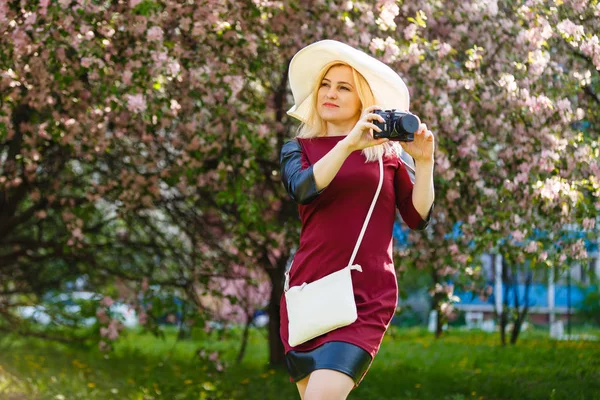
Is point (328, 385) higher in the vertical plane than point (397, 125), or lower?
lower

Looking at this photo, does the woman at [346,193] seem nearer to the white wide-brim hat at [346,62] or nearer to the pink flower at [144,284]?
the white wide-brim hat at [346,62]

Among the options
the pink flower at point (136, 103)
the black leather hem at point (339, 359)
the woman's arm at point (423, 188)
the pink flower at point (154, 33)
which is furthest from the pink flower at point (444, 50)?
the black leather hem at point (339, 359)

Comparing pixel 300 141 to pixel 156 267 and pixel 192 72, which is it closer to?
pixel 192 72

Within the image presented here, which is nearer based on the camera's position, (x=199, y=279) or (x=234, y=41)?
(x=234, y=41)

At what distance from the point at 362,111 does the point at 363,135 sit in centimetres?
31

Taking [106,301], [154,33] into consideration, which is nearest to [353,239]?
[154,33]

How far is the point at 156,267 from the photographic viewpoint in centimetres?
879

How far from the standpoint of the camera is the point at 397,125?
2898mm

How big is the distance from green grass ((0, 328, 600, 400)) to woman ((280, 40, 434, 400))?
3.43 metres

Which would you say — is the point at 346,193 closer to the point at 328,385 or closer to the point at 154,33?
the point at 328,385

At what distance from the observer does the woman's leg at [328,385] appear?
2.84m

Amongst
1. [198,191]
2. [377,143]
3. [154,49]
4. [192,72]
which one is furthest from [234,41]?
[377,143]

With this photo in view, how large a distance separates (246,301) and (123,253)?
→ 151 cm

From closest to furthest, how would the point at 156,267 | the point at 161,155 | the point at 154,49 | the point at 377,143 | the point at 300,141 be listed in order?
the point at 377,143 → the point at 300,141 → the point at 154,49 → the point at 161,155 → the point at 156,267
